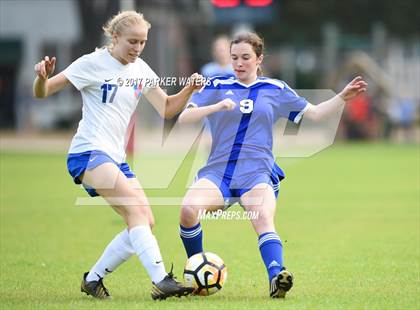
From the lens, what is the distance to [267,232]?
7.43m

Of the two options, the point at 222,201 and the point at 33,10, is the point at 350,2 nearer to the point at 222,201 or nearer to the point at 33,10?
the point at 33,10

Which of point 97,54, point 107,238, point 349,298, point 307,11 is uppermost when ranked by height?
point 97,54

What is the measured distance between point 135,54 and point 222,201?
1304 mm

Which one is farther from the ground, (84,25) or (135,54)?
(135,54)

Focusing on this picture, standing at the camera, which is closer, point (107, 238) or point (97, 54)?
point (97, 54)

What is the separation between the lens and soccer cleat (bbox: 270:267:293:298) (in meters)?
7.04

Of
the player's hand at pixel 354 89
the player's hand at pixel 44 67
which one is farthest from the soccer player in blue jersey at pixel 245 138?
the player's hand at pixel 44 67

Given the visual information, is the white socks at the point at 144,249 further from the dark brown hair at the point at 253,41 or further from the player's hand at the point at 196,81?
the dark brown hair at the point at 253,41

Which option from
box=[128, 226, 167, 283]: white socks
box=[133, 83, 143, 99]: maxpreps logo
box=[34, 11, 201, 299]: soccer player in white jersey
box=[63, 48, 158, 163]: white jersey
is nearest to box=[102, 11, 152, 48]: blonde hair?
box=[34, 11, 201, 299]: soccer player in white jersey

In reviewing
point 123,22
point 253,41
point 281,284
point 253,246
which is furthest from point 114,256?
point 253,246

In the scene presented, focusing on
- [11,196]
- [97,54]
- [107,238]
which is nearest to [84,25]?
[11,196]

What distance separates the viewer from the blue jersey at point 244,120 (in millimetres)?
7656

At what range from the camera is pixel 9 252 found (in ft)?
32.8

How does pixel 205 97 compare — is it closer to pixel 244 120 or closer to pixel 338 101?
pixel 244 120
